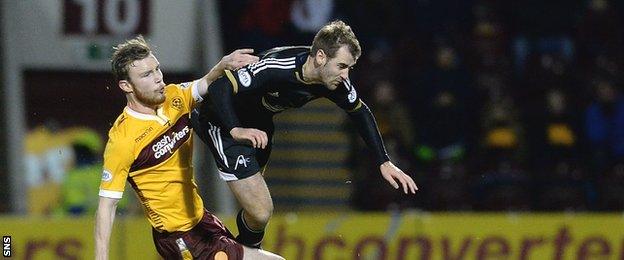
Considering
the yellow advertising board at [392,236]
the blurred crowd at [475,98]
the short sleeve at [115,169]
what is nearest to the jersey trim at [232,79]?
the short sleeve at [115,169]

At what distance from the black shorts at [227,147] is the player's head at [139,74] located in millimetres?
557

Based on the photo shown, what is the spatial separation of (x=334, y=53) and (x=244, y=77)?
1.67ft

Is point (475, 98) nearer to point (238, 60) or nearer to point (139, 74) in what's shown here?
point (238, 60)

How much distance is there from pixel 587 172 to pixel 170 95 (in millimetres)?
6716

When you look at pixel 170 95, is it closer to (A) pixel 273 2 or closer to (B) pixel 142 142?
(B) pixel 142 142

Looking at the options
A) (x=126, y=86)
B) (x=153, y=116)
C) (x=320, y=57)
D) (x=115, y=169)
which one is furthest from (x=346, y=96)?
(x=115, y=169)

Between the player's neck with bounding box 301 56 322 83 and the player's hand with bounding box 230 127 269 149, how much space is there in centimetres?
48

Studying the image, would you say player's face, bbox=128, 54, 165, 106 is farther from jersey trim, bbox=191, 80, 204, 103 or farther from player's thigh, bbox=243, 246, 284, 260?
player's thigh, bbox=243, 246, 284, 260

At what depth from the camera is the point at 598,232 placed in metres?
12.1

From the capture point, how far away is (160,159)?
7.51 metres

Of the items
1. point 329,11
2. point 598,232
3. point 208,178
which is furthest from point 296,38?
point 598,232

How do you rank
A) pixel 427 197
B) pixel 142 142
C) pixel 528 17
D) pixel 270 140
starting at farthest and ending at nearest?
pixel 528 17 < pixel 427 197 < pixel 270 140 < pixel 142 142

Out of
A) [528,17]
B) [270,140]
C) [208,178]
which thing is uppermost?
[270,140]

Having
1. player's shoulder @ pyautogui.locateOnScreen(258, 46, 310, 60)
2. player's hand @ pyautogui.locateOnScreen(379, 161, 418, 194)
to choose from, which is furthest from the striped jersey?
player's hand @ pyautogui.locateOnScreen(379, 161, 418, 194)
